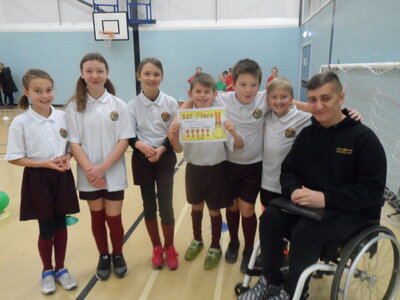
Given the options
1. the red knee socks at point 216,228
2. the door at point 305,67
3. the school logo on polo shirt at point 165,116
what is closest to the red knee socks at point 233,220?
the red knee socks at point 216,228

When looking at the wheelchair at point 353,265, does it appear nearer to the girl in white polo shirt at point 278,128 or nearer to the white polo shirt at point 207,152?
the girl in white polo shirt at point 278,128

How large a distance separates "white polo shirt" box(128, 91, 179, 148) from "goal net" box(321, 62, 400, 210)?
93.4 inches

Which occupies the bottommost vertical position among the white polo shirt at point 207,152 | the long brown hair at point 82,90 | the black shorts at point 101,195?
the black shorts at point 101,195

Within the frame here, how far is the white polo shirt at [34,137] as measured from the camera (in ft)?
5.92

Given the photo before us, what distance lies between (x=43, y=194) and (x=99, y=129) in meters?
0.51

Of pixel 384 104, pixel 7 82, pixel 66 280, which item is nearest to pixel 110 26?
pixel 7 82

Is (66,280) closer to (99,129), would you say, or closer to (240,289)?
(99,129)

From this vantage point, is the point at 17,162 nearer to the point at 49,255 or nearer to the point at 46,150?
the point at 46,150

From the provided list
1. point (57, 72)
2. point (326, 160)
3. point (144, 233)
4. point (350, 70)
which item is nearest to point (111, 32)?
point (57, 72)

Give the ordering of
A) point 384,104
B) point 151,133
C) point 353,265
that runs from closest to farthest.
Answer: point 353,265 < point 151,133 < point 384,104

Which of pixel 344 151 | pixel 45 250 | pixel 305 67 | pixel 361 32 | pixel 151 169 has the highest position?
pixel 361 32

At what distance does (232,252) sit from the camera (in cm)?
231

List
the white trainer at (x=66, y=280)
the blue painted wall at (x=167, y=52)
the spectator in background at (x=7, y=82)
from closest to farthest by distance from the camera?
the white trainer at (x=66, y=280) < the blue painted wall at (x=167, y=52) < the spectator in background at (x=7, y=82)

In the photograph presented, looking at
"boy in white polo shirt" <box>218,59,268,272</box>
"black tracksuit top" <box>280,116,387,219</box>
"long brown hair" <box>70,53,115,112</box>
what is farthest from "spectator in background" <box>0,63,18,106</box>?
"black tracksuit top" <box>280,116,387,219</box>
